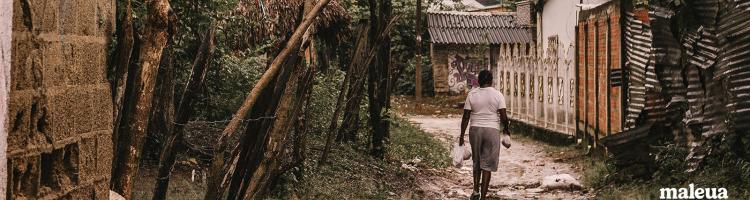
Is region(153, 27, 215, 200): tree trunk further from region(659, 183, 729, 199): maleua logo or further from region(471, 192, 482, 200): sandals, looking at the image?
region(659, 183, 729, 199): maleua logo

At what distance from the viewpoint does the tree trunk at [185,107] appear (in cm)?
471

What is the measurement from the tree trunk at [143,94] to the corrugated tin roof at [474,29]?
2232 centimetres

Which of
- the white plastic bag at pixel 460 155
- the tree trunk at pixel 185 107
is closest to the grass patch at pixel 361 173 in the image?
the white plastic bag at pixel 460 155

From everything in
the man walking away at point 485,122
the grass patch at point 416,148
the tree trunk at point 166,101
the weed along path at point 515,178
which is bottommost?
the weed along path at point 515,178

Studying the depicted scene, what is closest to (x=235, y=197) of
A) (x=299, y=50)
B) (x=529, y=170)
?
(x=299, y=50)

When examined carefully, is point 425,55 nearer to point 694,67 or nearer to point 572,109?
point 572,109

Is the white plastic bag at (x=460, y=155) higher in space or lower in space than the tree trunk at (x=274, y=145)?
lower

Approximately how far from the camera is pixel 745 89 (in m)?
7.52

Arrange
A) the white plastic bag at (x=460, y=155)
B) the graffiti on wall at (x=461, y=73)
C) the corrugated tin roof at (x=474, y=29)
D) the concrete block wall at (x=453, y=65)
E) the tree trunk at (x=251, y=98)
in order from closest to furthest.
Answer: the tree trunk at (x=251, y=98), the white plastic bag at (x=460, y=155), the corrugated tin roof at (x=474, y=29), the concrete block wall at (x=453, y=65), the graffiti on wall at (x=461, y=73)

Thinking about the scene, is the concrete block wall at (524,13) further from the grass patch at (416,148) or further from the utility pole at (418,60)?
the grass patch at (416,148)

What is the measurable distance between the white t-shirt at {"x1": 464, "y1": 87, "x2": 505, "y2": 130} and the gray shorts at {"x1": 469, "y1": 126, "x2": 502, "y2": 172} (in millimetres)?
54

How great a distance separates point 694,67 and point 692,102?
1.02 feet

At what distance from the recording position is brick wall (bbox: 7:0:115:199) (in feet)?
7.86

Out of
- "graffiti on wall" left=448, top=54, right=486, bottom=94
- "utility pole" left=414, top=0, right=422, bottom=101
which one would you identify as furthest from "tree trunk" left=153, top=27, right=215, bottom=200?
"graffiti on wall" left=448, top=54, right=486, bottom=94
